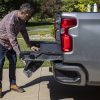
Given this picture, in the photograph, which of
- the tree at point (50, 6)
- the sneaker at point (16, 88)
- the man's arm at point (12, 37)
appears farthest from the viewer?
the tree at point (50, 6)

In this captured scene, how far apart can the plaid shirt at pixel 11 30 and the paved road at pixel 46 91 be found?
97 cm

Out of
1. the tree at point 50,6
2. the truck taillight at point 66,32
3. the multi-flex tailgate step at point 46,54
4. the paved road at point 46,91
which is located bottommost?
the tree at point 50,6

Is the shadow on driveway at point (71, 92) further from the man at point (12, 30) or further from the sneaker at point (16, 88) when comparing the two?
the man at point (12, 30)

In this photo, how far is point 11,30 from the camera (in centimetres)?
675

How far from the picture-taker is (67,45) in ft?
19.2

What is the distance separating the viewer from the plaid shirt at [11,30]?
263 inches

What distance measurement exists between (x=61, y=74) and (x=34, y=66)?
2.57ft

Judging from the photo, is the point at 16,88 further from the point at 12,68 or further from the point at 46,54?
the point at 46,54

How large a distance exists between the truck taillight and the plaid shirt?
3.46 feet

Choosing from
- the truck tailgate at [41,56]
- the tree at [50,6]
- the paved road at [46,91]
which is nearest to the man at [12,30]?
the truck tailgate at [41,56]

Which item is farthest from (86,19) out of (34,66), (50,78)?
(50,78)

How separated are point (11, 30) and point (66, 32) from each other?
1278 mm

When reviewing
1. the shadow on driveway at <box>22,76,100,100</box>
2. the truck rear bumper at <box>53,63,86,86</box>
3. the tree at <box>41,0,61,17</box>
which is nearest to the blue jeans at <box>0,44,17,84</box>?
the shadow on driveway at <box>22,76,100,100</box>

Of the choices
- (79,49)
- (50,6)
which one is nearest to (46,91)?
(79,49)
